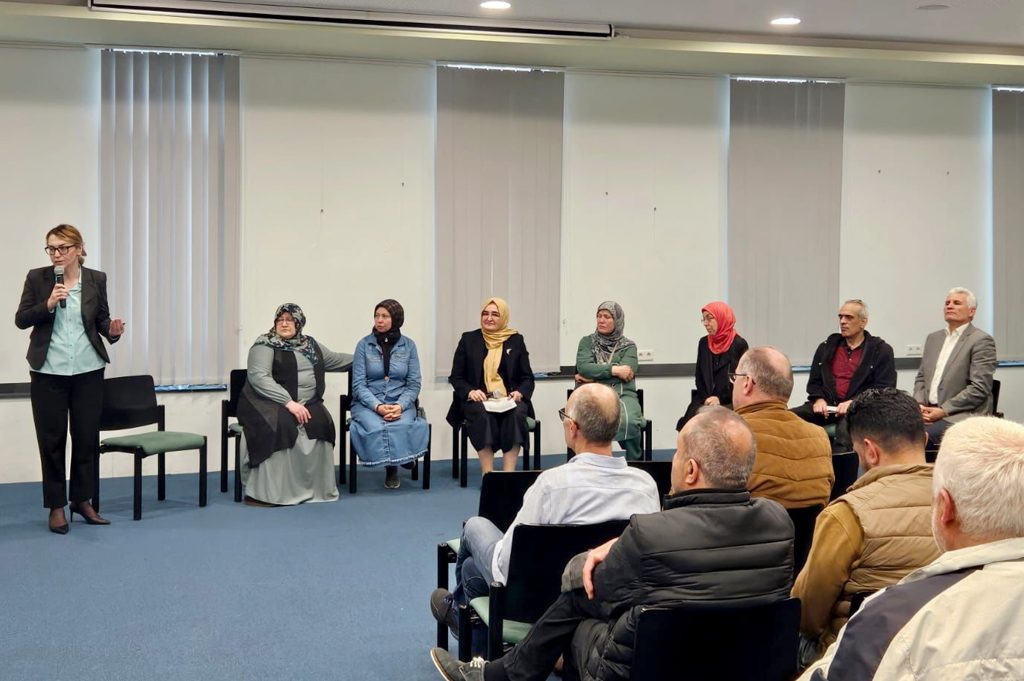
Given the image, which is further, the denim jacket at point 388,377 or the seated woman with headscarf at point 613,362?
the seated woman with headscarf at point 613,362

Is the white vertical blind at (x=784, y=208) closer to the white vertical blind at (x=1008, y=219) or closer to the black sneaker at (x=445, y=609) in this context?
the white vertical blind at (x=1008, y=219)

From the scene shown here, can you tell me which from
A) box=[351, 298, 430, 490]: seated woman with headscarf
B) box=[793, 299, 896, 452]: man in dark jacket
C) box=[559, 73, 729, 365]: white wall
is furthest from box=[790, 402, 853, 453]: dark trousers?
box=[351, 298, 430, 490]: seated woman with headscarf

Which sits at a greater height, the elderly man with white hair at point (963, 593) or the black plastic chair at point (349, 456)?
the elderly man with white hair at point (963, 593)

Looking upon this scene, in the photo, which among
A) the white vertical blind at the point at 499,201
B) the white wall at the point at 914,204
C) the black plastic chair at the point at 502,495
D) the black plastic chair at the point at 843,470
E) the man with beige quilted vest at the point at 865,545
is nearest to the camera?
the man with beige quilted vest at the point at 865,545

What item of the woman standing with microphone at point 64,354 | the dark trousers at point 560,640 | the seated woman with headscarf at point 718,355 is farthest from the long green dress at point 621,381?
the dark trousers at point 560,640

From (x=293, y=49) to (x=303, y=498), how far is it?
310cm

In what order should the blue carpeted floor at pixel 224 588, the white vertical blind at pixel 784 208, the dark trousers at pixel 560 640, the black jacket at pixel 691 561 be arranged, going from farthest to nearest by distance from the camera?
the white vertical blind at pixel 784 208 < the blue carpeted floor at pixel 224 588 < the dark trousers at pixel 560 640 < the black jacket at pixel 691 561

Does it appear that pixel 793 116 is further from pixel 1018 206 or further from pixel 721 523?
pixel 721 523

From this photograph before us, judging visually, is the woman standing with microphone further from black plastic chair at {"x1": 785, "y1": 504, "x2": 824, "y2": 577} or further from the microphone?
black plastic chair at {"x1": 785, "y1": 504, "x2": 824, "y2": 577}

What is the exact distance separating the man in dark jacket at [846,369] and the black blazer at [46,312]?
4.16m

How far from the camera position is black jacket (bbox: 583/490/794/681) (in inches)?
100

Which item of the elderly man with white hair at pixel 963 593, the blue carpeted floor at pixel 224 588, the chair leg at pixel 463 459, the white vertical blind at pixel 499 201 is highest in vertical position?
the white vertical blind at pixel 499 201

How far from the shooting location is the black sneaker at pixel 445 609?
3.91m

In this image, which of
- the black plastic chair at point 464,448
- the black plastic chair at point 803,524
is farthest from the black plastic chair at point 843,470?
the black plastic chair at point 464,448
